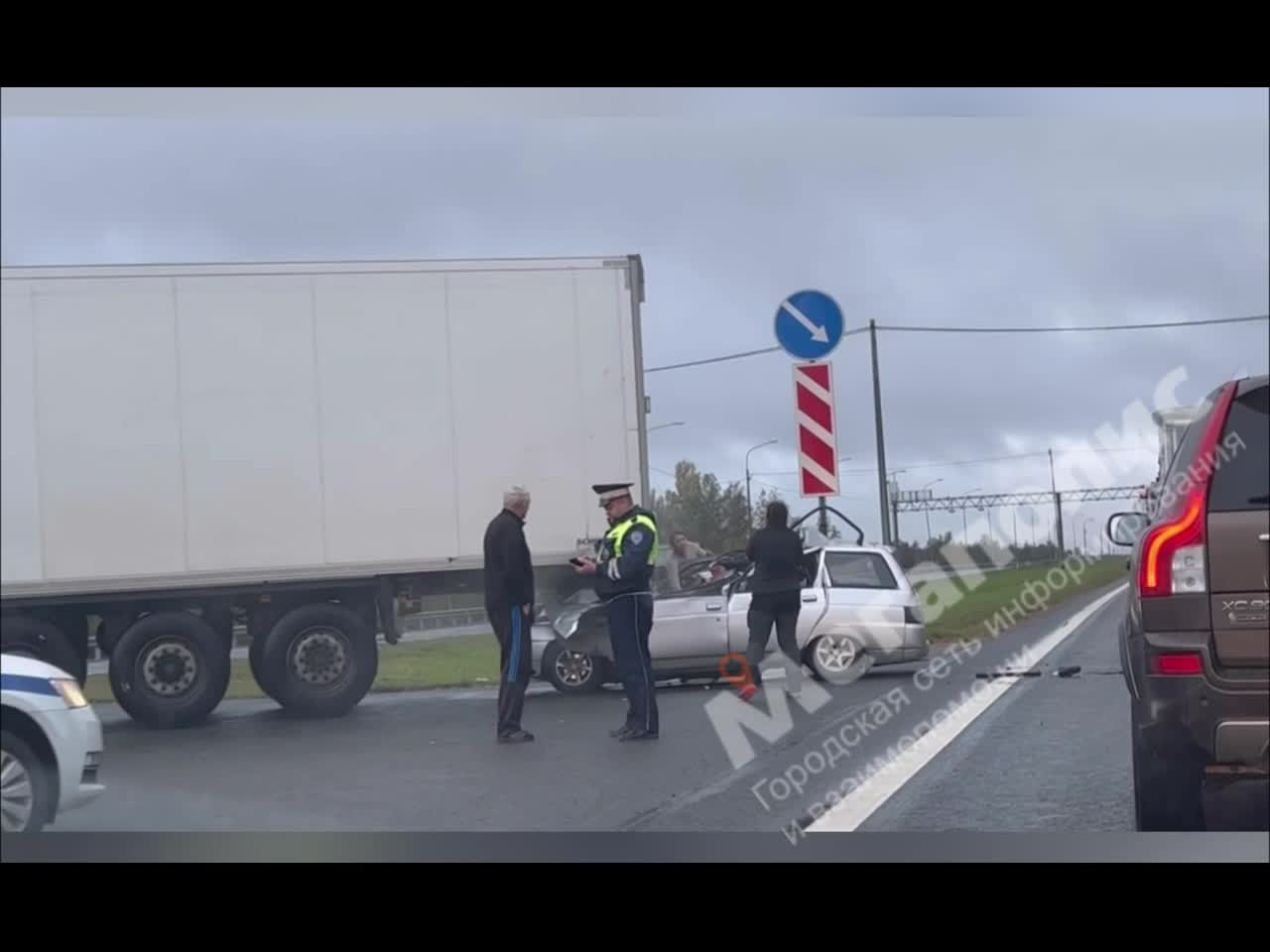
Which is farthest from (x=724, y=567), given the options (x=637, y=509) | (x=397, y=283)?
(x=397, y=283)

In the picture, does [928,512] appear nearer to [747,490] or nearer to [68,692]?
[747,490]

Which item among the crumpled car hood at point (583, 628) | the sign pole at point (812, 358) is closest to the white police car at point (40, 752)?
the sign pole at point (812, 358)

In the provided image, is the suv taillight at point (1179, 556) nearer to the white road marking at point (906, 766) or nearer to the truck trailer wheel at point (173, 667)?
the white road marking at point (906, 766)

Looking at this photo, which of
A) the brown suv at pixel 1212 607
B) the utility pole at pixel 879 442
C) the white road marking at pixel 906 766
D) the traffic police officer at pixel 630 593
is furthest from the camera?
the traffic police officer at pixel 630 593

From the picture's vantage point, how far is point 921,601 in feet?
34.3

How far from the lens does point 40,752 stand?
6.82 m

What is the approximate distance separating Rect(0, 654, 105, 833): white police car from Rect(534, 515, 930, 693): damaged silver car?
3707 millimetres

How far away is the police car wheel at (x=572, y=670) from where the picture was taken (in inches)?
432

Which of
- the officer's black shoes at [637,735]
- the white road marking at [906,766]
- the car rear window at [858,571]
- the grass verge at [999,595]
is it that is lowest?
the white road marking at [906,766]

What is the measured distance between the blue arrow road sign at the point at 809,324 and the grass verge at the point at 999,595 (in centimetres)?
204

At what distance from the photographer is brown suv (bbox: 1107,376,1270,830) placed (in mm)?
5383

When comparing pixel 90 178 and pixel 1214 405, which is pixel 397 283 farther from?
pixel 1214 405
